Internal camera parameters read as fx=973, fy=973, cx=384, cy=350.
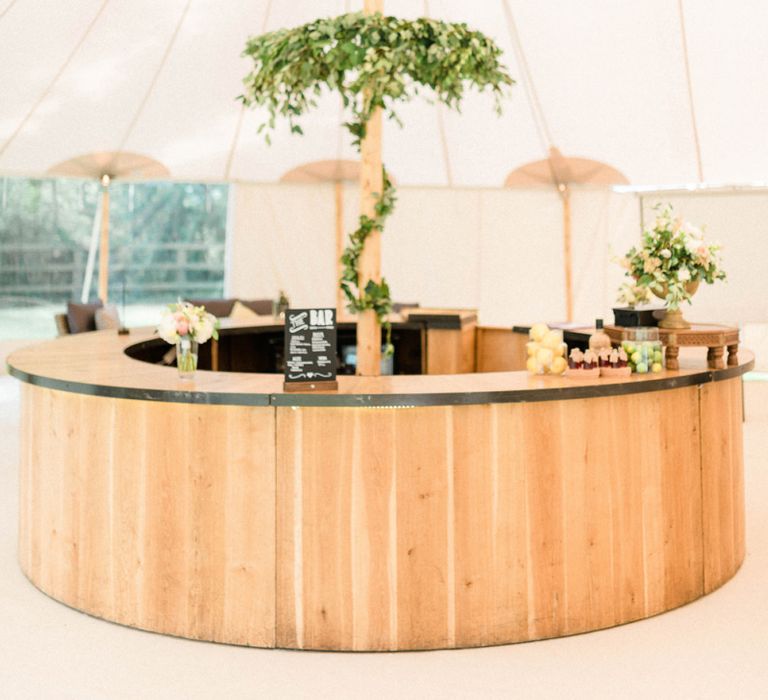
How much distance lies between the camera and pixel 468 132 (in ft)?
35.2

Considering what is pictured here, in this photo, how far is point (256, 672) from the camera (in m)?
3.12

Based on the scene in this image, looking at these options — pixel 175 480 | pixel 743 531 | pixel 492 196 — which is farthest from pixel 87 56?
pixel 743 531

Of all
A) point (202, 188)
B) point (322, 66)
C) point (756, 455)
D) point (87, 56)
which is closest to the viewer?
point (322, 66)

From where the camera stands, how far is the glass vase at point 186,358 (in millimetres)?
3641

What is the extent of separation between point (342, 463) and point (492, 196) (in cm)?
941

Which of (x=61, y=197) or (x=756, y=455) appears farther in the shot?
(x=61, y=197)

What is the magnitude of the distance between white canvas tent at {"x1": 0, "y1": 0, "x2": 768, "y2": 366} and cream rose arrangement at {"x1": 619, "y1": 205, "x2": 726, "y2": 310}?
4.74 m

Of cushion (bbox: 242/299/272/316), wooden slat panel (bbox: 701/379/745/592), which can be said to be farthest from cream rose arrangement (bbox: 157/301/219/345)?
cushion (bbox: 242/299/272/316)

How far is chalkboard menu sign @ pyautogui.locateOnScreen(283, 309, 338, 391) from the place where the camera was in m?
3.40

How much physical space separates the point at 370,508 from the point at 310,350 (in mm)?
595

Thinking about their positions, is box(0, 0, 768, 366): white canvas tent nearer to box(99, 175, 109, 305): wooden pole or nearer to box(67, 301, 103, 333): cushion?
box(99, 175, 109, 305): wooden pole

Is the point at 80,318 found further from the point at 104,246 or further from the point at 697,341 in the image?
the point at 697,341

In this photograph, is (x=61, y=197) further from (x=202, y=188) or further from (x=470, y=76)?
(x=470, y=76)

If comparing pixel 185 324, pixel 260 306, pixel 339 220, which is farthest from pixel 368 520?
pixel 339 220
